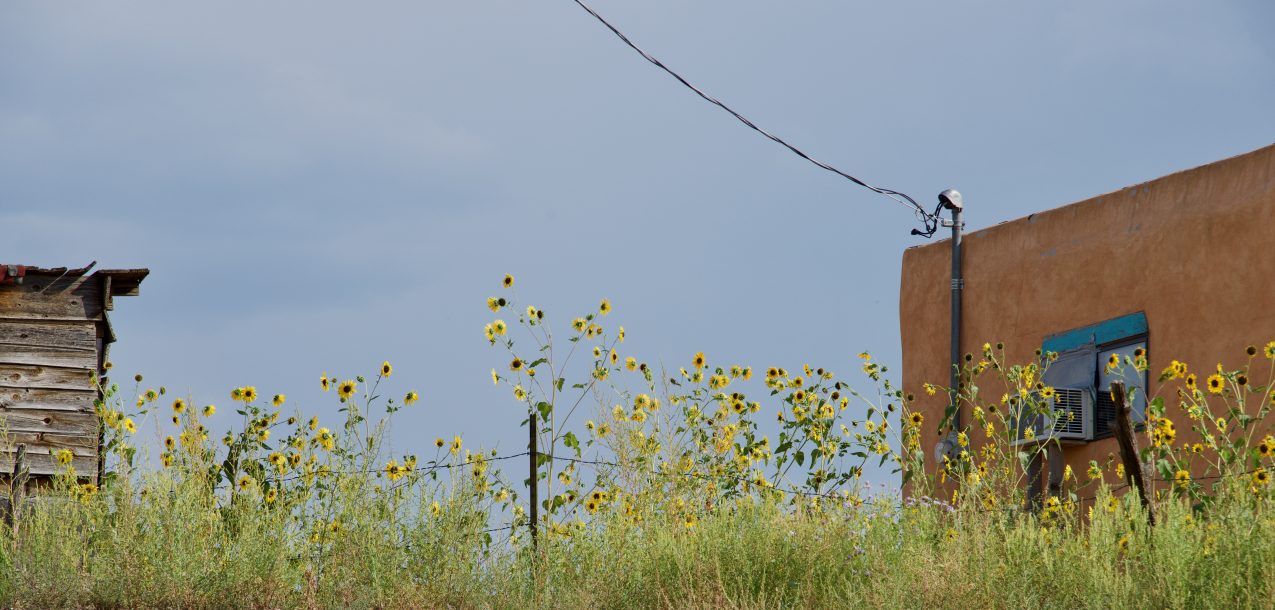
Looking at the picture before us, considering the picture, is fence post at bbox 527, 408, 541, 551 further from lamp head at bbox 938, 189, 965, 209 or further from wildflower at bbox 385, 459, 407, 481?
lamp head at bbox 938, 189, 965, 209

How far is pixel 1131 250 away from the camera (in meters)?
10.3

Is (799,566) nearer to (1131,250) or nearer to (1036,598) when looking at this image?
(1036,598)

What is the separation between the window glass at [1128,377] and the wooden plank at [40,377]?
860 cm

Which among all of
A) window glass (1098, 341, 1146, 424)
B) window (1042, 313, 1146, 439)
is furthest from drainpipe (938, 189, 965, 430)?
window glass (1098, 341, 1146, 424)

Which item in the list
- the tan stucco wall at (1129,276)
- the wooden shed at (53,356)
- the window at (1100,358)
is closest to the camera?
the tan stucco wall at (1129,276)

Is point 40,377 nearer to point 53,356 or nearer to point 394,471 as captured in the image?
point 53,356

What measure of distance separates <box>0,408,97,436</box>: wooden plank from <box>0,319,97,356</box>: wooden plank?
55 centimetres

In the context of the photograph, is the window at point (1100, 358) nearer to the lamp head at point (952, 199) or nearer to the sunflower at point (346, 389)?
the lamp head at point (952, 199)

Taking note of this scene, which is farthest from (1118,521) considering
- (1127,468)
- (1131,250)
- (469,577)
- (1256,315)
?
(1131,250)

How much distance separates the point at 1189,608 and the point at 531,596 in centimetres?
279

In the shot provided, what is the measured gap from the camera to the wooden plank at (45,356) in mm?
11172

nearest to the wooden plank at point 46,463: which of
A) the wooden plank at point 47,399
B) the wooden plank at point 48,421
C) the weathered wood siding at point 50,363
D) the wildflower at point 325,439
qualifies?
the weathered wood siding at point 50,363

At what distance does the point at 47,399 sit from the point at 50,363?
0.32 m

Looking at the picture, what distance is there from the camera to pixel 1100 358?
10508 mm
